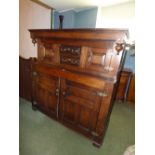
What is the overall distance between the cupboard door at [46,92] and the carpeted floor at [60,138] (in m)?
0.24

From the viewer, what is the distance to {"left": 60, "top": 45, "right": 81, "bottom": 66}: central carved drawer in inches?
64.4

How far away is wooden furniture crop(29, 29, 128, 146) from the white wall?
1533 mm

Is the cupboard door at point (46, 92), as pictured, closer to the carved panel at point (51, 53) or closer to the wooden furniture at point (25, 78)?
the carved panel at point (51, 53)

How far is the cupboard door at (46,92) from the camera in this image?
1882 millimetres

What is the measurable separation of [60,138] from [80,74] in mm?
996

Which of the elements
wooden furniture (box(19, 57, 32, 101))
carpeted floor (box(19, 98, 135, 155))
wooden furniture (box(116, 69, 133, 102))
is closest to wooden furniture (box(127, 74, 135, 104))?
wooden furniture (box(116, 69, 133, 102))

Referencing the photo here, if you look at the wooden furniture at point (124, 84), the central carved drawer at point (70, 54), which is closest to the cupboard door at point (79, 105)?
the central carved drawer at point (70, 54)

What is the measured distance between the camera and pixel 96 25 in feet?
9.71

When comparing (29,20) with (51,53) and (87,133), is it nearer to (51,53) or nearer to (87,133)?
(51,53)

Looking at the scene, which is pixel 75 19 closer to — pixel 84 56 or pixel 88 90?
pixel 84 56

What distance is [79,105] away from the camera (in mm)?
1656
